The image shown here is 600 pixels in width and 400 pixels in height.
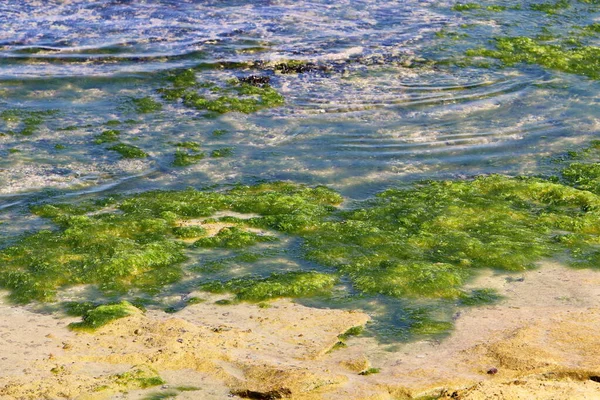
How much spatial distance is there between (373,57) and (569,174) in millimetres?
3906

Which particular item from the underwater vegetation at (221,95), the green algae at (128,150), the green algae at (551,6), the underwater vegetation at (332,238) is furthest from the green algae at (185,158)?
the green algae at (551,6)

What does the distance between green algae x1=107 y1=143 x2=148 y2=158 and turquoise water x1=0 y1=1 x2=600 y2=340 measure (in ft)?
0.27

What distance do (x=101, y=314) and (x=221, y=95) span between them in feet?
16.5

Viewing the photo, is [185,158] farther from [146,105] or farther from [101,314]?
[101,314]

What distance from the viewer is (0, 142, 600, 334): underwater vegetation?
603cm

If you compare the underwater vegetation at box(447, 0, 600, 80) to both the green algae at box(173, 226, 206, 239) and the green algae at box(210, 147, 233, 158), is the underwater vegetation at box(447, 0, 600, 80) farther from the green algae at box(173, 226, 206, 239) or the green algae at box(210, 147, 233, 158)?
the green algae at box(173, 226, 206, 239)

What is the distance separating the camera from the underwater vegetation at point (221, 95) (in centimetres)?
974

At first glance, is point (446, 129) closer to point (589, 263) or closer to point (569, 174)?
point (569, 174)

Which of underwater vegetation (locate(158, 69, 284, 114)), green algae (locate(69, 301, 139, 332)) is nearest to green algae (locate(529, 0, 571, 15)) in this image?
underwater vegetation (locate(158, 69, 284, 114))

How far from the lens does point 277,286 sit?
19.6 feet

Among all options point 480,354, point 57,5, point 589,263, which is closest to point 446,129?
point 589,263

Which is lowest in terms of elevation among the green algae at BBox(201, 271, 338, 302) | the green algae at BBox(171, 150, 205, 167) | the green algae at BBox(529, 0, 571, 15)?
the green algae at BBox(201, 271, 338, 302)

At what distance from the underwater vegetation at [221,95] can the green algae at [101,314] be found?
434cm

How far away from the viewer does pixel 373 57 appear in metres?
11.3
